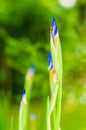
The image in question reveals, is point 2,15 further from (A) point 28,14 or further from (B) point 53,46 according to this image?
(B) point 53,46

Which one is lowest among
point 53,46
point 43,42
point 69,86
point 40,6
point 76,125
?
point 53,46

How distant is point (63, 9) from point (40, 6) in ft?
0.64

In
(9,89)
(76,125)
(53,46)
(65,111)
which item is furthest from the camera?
(9,89)

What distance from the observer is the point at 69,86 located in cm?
355

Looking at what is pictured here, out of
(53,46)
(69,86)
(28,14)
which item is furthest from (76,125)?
(53,46)

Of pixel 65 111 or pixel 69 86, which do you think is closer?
pixel 65 111

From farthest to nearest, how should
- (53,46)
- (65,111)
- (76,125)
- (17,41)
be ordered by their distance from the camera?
(17,41) < (65,111) < (76,125) < (53,46)

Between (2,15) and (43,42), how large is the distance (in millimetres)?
382

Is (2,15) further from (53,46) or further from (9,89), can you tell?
(53,46)

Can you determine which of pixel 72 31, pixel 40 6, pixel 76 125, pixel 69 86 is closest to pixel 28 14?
pixel 40 6

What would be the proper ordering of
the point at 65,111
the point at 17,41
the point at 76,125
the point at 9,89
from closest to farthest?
the point at 76,125
the point at 65,111
the point at 17,41
the point at 9,89

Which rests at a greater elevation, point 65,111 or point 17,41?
point 17,41

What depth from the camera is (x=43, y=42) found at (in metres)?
3.55

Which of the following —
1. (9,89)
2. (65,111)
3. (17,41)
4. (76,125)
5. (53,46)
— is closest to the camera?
(53,46)
